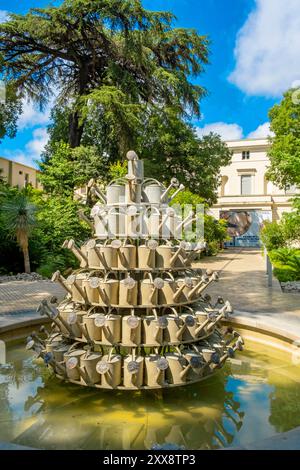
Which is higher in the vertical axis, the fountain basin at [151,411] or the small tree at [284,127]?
the small tree at [284,127]

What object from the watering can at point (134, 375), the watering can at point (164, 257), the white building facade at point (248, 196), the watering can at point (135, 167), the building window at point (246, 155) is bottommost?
the watering can at point (134, 375)

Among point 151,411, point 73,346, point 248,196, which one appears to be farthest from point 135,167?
point 248,196

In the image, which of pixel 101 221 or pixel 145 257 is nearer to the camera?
pixel 145 257

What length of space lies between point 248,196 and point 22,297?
109ft

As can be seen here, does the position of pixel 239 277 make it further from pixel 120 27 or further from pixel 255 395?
pixel 120 27

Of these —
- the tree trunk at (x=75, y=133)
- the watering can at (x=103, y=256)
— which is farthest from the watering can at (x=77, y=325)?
the tree trunk at (x=75, y=133)

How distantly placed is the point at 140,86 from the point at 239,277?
14869 millimetres

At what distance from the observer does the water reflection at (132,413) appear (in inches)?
121

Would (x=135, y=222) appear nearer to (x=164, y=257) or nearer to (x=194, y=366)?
(x=164, y=257)

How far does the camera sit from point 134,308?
3.93 m

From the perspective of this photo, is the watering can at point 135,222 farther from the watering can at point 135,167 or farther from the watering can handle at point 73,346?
the watering can handle at point 73,346

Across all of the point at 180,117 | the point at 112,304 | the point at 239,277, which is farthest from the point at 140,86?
the point at 112,304

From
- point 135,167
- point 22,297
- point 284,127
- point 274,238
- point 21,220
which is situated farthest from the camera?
point 284,127

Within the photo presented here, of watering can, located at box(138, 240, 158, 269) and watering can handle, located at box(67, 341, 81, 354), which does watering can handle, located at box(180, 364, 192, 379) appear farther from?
watering can handle, located at box(67, 341, 81, 354)
